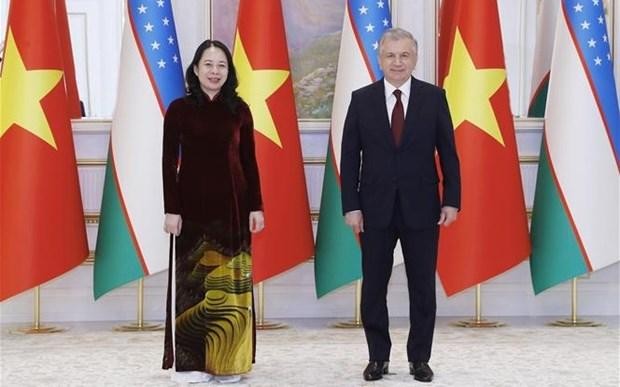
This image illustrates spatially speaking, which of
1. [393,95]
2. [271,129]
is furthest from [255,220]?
[271,129]

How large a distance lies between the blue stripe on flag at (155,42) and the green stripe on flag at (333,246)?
1041 millimetres

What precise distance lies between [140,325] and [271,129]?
147 cm

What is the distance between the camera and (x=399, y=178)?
3.96m

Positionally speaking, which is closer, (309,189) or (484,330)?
(484,330)

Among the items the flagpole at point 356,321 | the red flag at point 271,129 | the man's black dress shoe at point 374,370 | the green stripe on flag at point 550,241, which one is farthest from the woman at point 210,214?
the green stripe on flag at point 550,241

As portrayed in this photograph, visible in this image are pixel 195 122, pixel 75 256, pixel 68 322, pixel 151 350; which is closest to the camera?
pixel 195 122

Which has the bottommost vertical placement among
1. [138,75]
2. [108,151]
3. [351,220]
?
[351,220]

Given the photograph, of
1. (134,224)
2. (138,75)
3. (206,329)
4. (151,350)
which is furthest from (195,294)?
(138,75)

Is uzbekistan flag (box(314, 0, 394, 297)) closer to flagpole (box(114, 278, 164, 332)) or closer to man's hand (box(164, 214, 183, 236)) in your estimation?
flagpole (box(114, 278, 164, 332))

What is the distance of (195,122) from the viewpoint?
13.1 ft

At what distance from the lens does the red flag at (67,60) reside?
6.08 metres

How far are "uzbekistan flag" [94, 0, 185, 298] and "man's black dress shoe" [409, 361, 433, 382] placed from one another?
75.8 inches

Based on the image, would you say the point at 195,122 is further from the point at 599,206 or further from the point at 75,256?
the point at 599,206

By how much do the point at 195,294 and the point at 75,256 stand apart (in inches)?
64.4
